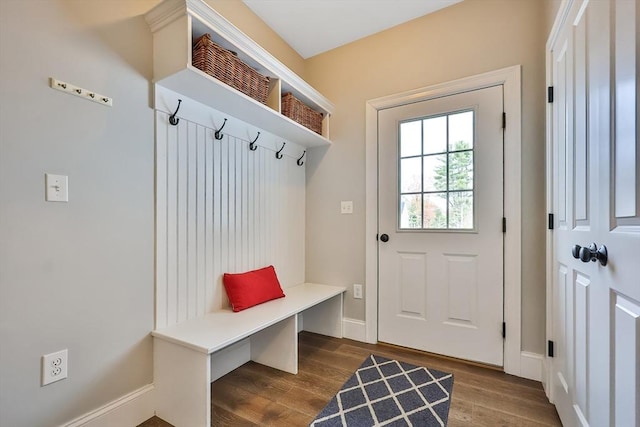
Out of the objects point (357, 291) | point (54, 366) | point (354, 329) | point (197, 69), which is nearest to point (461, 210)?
point (357, 291)

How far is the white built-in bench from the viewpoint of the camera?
1358mm

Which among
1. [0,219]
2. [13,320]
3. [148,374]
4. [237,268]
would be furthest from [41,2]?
[148,374]

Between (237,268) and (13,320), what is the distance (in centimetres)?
113

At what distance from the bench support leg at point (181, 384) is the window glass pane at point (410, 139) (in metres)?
1.98

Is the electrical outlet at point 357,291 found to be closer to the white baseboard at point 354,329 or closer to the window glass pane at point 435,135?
the white baseboard at point 354,329

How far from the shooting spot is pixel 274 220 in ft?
7.89

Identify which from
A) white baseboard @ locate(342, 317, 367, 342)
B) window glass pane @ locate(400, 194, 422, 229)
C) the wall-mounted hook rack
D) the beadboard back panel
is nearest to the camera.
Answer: the wall-mounted hook rack

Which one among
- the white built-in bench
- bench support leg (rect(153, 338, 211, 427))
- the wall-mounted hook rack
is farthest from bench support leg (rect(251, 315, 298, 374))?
the wall-mounted hook rack

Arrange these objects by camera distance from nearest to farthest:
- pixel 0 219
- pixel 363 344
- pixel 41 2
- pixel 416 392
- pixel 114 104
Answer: pixel 0 219
pixel 41 2
pixel 114 104
pixel 416 392
pixel 363 344

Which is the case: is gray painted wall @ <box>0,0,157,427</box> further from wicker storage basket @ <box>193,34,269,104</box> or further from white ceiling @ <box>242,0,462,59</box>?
white ceiling @ <box>242,0,462,59</box>

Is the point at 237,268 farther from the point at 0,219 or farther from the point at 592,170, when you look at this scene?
the point at 592,170

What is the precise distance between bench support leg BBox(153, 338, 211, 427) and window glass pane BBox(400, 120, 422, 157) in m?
1.98

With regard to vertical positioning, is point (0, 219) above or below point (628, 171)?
below

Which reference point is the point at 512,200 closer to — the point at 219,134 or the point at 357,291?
the point at 357,291
